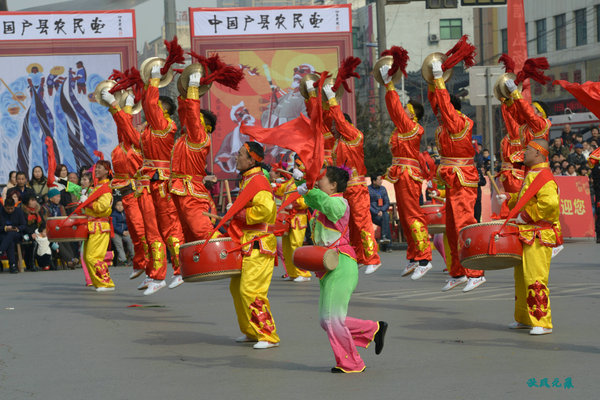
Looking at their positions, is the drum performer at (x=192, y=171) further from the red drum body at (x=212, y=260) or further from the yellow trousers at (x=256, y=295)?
the yellow trousers at (x=256, y=295)

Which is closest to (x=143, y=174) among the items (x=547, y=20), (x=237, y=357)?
(x=237, y=357)

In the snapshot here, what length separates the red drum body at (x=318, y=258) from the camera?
6.83 metres

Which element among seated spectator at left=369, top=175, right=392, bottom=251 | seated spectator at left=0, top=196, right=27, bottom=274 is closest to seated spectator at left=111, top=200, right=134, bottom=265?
seated spectator at left=0, top=196, right=27, bottom=274

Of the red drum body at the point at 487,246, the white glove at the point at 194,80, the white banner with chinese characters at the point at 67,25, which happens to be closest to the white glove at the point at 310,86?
the white glove at the point at 194,80

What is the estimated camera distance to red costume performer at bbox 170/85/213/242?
1047 cm

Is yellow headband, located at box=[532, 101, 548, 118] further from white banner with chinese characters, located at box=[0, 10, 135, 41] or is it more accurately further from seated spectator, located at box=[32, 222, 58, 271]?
white banner with chinese characters, located at box=[0, 10, 135, 41]

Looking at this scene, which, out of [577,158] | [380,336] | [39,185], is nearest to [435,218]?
[380,336]

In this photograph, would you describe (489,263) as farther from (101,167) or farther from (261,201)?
(101,167)

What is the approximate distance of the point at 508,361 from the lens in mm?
7066

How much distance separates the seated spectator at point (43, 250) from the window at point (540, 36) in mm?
35534

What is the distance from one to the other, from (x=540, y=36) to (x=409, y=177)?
3934 centimetres

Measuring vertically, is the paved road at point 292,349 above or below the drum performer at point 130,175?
below

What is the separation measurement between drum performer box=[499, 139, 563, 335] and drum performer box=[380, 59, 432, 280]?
145 inches

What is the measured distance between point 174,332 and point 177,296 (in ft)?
10.2
